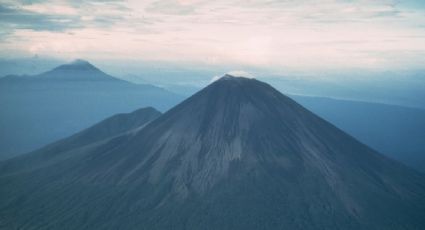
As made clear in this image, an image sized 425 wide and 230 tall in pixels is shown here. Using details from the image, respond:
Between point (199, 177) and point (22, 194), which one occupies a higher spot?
point (199, 177)

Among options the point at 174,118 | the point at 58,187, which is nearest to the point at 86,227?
the point at 58,187

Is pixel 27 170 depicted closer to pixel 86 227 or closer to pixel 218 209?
pixel 86 227

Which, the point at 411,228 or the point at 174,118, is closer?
the point at 411,228

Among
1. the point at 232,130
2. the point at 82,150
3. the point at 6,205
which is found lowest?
the point at 6,205

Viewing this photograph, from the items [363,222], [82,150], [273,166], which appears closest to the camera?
[363,222]

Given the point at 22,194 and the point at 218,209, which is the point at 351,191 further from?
the point at 22,194

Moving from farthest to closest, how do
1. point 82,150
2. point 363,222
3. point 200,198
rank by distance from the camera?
point 82,150 < point 200,198 < point 363,222

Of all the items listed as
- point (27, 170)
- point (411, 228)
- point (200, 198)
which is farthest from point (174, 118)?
point (411, 228)
